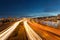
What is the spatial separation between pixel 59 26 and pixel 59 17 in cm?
242

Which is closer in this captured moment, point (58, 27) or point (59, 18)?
point (59, 18)

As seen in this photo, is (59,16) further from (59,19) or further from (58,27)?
(58,27)

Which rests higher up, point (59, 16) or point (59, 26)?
point (59, 16)

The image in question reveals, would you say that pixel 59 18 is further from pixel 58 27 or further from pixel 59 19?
pixel 58 27

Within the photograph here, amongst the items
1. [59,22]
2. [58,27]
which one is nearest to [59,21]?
[59,22]

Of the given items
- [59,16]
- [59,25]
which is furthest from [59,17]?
[59,25]

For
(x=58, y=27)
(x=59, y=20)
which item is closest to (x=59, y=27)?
(x=58, y=27)

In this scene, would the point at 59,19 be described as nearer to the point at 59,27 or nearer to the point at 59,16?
the point at 59,16

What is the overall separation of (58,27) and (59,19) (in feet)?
10.1

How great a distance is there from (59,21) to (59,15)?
1.37m

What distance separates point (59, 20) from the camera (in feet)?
89.0

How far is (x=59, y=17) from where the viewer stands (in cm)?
2688

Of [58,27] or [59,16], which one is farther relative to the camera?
[58,27]

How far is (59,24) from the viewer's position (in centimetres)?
2778
